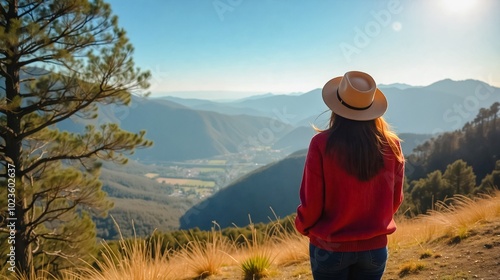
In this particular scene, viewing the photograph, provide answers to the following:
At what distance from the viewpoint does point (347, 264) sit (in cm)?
157

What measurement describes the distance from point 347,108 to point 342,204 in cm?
50

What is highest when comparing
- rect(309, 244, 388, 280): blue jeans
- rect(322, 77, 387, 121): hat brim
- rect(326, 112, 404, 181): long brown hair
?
rect(322, 77, 387, 121): hat brim

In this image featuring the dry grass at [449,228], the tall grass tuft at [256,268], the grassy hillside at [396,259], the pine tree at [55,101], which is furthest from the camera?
the pine tree at [55,101]

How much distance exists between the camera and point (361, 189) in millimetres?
1554

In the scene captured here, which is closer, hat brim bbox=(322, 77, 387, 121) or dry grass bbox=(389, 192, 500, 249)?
hat brim bbox=(322, 77, 387, 121)

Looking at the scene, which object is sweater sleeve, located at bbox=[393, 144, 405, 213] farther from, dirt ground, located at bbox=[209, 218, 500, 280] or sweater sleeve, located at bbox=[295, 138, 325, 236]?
dirt ground, located at bbox=[209, 218, 500, 280]

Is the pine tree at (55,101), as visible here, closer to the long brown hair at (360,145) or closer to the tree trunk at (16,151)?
the tree trunk at (16,151)

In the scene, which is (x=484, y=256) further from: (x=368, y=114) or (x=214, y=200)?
(x=214, y=200)

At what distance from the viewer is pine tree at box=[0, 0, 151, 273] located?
6695 mm

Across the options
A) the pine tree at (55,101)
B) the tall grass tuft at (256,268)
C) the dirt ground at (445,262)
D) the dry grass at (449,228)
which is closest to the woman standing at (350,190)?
the dirt ground at (445,262)

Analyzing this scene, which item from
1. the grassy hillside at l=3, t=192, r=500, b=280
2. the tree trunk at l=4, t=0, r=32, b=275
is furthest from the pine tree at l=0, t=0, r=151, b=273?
the grassy hillside at l=3, t=192, r=500, b=280

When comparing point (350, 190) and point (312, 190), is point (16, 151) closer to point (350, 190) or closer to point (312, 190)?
point (312, 190)

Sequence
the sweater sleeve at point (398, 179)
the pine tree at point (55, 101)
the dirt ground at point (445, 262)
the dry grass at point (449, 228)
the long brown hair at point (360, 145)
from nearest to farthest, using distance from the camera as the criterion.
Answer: the long brown hair at point (360, 145), the sweater sleeve at point (398, 179), the dirt ground at point (445, 262), the dry grass at point (449, 228), the pine tree at point (55, 101)

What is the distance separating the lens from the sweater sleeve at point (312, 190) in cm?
155
